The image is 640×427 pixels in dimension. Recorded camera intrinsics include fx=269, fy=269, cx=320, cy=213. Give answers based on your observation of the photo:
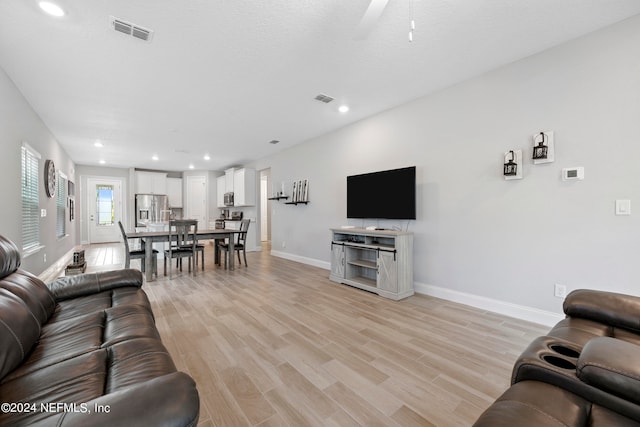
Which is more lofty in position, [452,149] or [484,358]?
[452,149]

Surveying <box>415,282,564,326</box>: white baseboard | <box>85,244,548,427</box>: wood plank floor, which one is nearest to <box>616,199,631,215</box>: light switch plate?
<box>415,282,564,326</box>: white baseboard

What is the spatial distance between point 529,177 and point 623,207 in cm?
72

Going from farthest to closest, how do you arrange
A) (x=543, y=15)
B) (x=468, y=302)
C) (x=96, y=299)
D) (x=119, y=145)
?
(x=119, y=145) → (x=468, y=302) → (x=543, y=15) → (x=96, y=299)

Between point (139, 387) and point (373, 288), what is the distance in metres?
3.28

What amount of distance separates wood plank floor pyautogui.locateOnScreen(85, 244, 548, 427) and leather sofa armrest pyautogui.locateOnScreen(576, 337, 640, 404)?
90cm

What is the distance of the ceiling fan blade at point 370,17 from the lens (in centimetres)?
160

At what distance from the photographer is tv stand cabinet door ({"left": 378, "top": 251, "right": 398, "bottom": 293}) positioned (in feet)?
11.3

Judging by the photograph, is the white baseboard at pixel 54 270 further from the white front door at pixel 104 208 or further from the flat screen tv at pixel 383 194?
the flat screen tv at pixel 383 194

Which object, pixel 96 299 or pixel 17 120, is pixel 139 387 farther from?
pixel 17 120

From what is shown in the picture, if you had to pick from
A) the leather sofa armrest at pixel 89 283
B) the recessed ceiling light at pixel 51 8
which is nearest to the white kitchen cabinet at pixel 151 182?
the recessed ceiling light at pixel 51 8

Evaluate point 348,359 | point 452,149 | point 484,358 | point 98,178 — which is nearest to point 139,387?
point 348,359

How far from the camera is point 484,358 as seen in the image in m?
2.09

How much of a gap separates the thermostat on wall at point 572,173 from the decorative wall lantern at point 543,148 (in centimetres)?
16

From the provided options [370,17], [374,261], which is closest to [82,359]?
[370,17]
